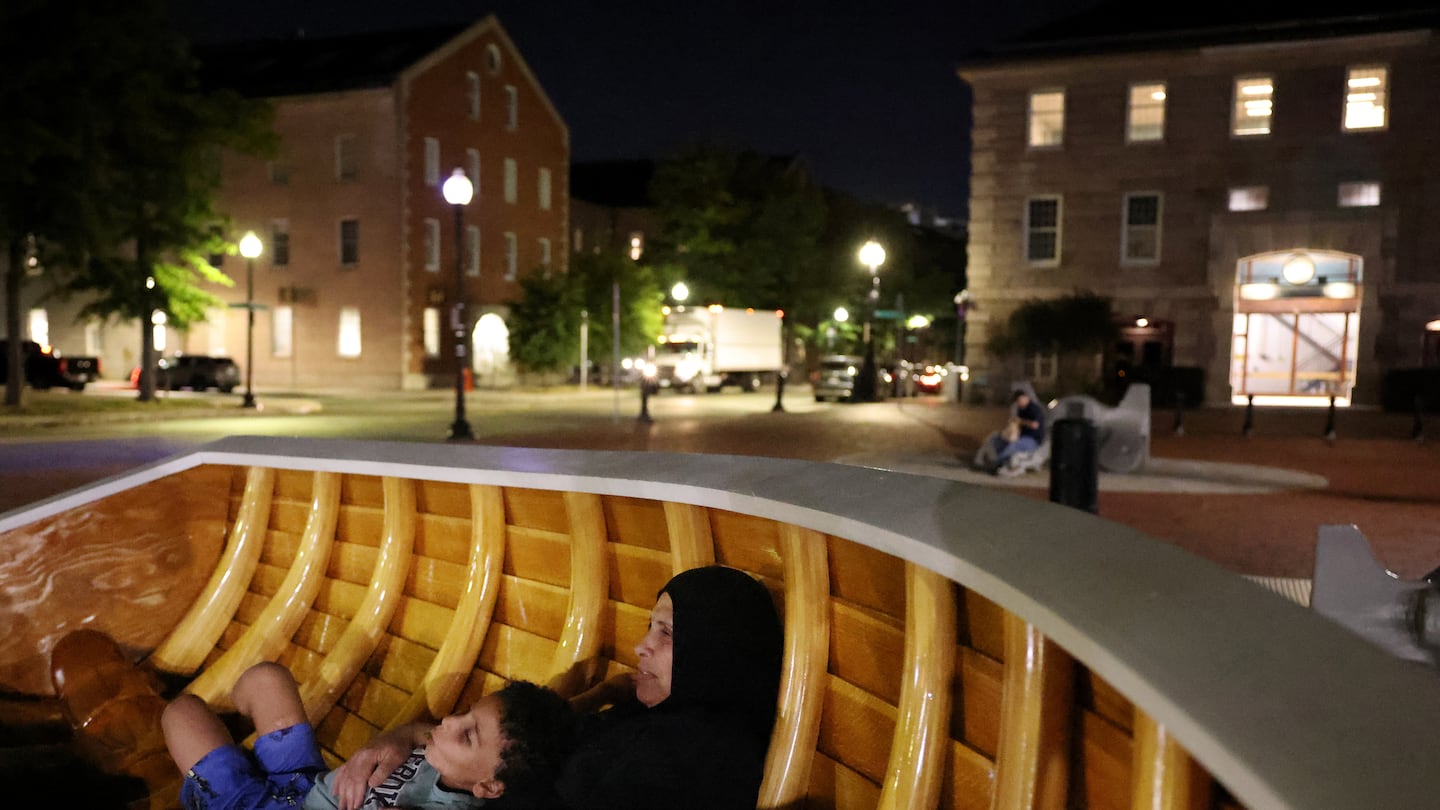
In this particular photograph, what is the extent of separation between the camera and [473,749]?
8.87 feet

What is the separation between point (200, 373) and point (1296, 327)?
34051mm

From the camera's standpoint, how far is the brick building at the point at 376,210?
38469 millimetres

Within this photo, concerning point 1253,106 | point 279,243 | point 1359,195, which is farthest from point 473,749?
point 279,243

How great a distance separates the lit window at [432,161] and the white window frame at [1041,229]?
71.2 ft

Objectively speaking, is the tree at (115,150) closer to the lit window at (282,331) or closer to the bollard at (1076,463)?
the lit window at (282,331)

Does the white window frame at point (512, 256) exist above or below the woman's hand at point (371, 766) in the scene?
above

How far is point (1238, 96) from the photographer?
28.7 m

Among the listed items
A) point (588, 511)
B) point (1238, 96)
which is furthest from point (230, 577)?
point (1238, 96)

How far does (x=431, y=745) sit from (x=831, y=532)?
134 cm

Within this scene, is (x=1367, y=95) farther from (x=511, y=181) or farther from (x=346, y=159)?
(x=346, y=159)

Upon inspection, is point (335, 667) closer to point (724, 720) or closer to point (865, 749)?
point (724, 720)

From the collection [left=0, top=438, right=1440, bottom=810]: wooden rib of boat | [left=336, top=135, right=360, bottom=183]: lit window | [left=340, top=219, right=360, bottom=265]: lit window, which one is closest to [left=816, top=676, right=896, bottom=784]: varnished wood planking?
[left=0, top=438, right=1440, bottom=810]: wooden rib of boat

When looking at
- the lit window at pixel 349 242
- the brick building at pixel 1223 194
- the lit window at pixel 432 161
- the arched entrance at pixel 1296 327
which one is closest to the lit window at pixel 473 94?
the lit window at pixel 432 161

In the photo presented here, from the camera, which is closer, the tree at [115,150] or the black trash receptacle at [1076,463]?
the black trash receptacle at [1076,463]
